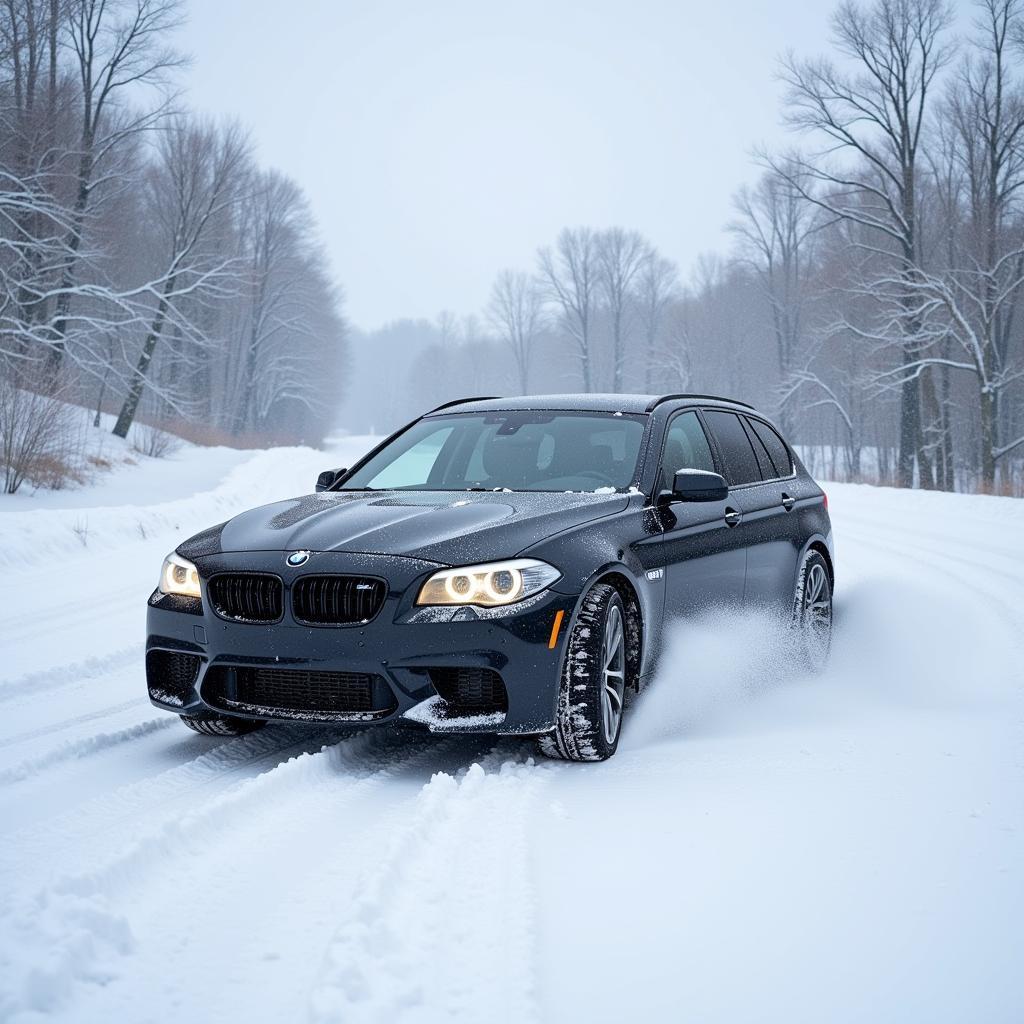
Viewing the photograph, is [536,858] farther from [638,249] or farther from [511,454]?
[638,249]

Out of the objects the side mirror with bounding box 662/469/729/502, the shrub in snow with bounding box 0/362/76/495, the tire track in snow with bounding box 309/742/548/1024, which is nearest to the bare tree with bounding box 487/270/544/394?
the shrub in snow with bounding box 0/362/76/495

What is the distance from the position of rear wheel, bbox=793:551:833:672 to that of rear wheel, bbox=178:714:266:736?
11.5 feet

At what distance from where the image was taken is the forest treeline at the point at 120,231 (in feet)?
70.1

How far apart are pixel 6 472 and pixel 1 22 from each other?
12.8m

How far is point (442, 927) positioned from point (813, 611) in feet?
16.0

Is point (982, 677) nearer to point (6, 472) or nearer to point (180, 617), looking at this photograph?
point (180, 617)

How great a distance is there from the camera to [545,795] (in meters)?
3.92

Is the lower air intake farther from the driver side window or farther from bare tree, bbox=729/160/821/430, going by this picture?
bare tree, bbox=729/160/821/430

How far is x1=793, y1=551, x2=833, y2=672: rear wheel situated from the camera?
264 inches

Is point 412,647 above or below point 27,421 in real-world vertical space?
below

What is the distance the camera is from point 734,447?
638 cm

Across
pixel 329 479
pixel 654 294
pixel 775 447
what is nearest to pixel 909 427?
pixel 775 447

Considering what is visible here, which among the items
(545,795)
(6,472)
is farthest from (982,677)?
(6,472)

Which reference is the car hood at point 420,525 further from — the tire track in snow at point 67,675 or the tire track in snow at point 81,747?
the tire track in snow at point 67,675
